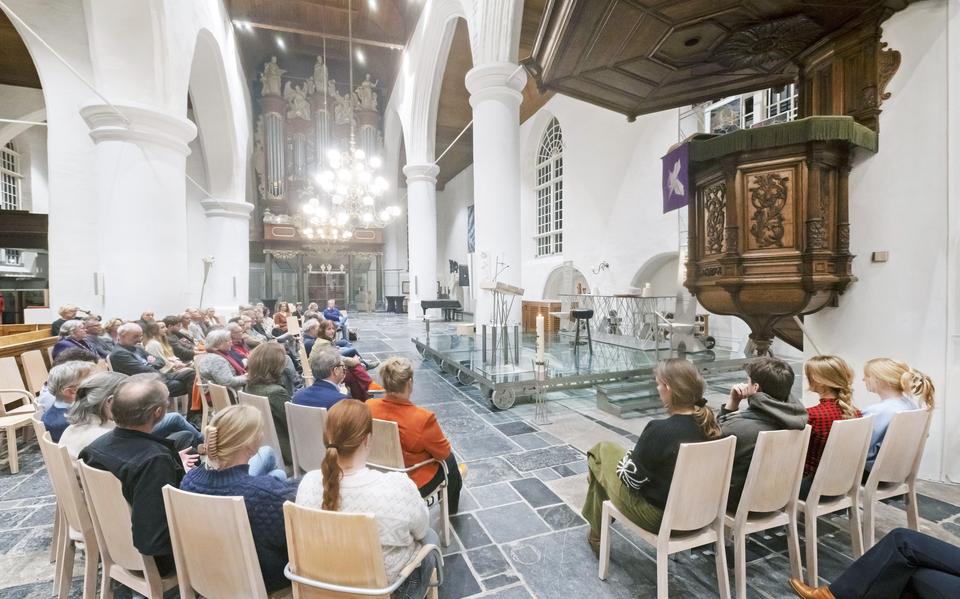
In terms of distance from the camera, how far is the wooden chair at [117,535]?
49.4 inches

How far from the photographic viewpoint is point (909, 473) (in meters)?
1.84

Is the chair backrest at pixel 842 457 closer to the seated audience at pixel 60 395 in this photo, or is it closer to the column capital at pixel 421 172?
the seated audience at pixel 60 395

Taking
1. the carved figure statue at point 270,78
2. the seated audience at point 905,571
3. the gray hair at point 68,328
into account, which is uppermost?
the carved figure statue at point 270,78

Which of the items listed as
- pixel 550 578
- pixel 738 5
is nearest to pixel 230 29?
pixel 738 5

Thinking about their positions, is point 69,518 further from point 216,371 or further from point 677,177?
point 677,177

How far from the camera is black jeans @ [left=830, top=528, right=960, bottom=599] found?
1104 mm

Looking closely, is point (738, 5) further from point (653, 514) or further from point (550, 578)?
point (550, 578)

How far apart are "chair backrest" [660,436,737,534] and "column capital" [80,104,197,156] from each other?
6376mm

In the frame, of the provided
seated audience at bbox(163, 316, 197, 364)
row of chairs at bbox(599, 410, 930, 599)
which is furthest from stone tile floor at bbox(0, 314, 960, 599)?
seated audience at bbox(163, 316, 197, 364)

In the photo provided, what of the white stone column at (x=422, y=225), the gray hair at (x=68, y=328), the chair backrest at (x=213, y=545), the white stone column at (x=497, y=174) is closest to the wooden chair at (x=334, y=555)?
the chair backrest at (x=213, y=545)

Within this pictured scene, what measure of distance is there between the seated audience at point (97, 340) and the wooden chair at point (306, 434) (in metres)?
2.77

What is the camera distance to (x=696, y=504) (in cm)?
144

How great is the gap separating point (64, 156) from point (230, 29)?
22.0 ft

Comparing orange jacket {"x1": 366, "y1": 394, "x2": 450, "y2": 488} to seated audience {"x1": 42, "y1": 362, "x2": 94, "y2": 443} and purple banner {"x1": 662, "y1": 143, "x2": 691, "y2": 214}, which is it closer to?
seated audience {"x1": 42, "y1": 362, "x2": 94, "y2": 443}
